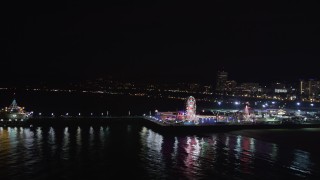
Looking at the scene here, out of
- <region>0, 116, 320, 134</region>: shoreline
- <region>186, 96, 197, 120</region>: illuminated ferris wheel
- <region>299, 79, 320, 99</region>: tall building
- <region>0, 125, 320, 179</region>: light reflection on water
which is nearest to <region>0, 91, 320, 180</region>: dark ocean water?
<region>0, 125, 320, 179</region>: light reflection on water

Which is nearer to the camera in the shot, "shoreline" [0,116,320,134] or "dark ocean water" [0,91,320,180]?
"dark ocean water" [0,91,320,180]

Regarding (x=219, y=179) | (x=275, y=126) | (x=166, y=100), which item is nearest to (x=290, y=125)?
(x=275, y=126)

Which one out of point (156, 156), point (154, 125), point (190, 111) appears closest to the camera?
point (156, 156)

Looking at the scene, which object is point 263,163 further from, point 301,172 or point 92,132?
point 92,132

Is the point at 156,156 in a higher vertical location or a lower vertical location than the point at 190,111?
lower

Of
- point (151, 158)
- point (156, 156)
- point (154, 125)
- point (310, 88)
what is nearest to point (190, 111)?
point (154, 125)

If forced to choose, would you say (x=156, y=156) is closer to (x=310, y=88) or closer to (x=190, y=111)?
(x=190, y=111)

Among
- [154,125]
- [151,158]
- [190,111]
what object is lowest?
[151,158]

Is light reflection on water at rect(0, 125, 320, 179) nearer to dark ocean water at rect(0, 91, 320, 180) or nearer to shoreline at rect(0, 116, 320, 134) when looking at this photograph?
dark ocean water at rect(0, 91, 320, 180)

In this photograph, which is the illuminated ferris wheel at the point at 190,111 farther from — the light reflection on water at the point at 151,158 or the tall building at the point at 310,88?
the tall building at the point at 310,88
